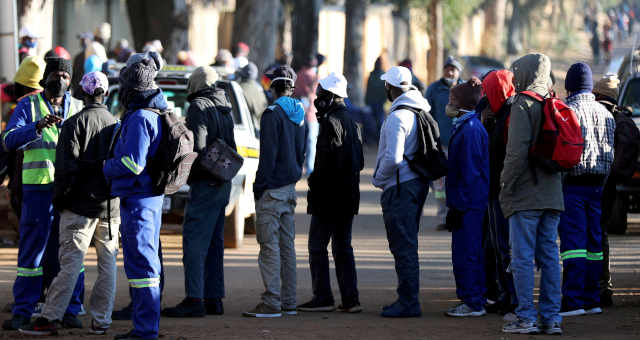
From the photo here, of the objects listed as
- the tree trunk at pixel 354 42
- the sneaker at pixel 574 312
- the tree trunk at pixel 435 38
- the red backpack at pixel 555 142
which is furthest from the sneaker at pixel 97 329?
the tree trunk at pixel 435 38

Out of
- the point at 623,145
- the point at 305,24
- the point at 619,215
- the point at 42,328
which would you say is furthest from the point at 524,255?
the point at 305,24

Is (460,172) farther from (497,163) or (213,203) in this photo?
(213,203)

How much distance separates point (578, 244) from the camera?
986cm

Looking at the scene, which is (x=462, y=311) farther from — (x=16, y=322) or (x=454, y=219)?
(x=16, y=322)

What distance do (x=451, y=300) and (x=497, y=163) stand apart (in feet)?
6.03

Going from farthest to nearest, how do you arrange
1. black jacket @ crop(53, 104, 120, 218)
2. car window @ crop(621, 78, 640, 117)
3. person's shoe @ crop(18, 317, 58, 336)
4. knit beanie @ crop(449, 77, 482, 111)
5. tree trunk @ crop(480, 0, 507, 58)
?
tree trunk @ crop(480, 0, 507, 58) < car window @ crop(621, 78, 640, 117) < knit beanie @ crop(449, 77, 482, 111) < person's shoe @ crop(18, 317, 58, 336) < black jacket @ crop(53, 104, 120, 218)

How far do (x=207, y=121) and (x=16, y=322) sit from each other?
217 centimetres

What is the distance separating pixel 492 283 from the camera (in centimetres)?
1041

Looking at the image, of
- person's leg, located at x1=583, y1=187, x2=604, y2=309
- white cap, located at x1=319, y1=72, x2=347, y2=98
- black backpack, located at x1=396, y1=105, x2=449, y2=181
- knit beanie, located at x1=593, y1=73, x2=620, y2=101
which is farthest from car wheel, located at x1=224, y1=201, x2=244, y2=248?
person's leg, located at x1=583, y1=187, x2=604, y2=309

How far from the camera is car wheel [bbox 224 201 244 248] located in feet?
45.1

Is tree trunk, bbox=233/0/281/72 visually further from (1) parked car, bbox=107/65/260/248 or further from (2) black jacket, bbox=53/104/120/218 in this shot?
(2) black jacket, bbox=53/104/120/218

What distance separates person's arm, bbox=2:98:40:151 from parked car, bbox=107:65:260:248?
166 inches

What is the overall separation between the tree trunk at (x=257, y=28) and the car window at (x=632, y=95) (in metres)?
11.2

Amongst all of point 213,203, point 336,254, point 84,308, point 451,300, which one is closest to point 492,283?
point 451,300
